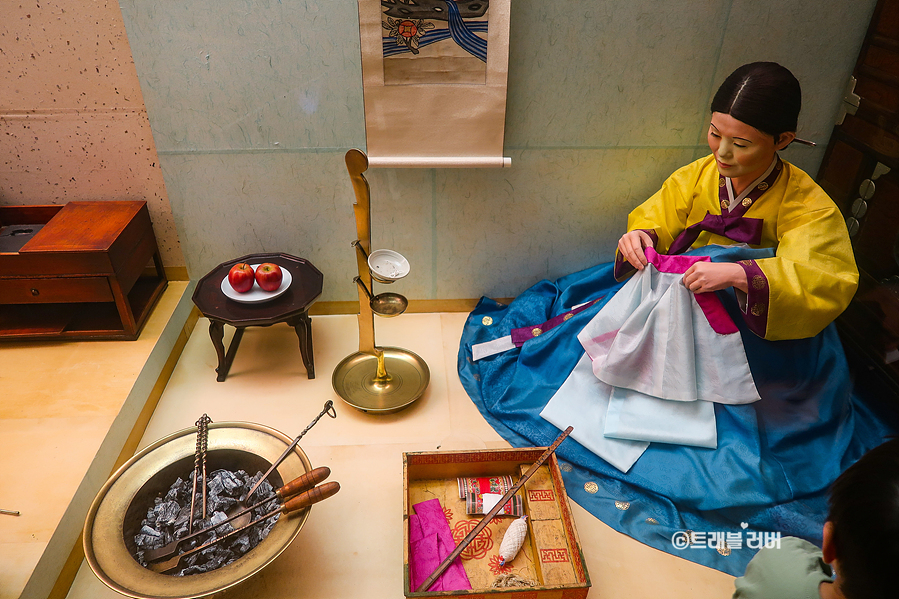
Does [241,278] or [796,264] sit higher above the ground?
[796,264]

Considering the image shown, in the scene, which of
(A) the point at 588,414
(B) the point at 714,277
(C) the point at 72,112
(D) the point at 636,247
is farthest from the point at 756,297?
(C) the point at 72,112

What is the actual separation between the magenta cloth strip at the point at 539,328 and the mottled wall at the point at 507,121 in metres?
0.41

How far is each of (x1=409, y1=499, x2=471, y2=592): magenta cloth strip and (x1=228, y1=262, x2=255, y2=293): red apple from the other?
1.09 m

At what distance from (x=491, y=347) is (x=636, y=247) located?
776 mm

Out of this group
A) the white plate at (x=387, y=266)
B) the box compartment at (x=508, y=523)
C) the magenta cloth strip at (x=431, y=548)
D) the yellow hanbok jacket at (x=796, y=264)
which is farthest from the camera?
the white plate at (x=387, y=266)

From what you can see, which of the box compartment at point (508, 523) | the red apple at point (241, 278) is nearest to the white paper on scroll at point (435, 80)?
the red apple at point (241, 278)

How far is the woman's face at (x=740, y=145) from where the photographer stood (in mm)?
1871

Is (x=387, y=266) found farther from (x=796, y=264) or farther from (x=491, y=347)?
(x=796, y=264)

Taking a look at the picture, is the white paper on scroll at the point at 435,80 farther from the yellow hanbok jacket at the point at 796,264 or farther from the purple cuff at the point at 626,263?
the yellow hanbok jacket at the point at 796,264

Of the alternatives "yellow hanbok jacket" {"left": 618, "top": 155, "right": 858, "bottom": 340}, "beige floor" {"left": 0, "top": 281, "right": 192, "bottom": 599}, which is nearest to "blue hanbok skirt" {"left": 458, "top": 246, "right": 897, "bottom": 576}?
"yellow hanbok jacket" {"left": 618, "top": 155, "right": 858, "bottom": 340}

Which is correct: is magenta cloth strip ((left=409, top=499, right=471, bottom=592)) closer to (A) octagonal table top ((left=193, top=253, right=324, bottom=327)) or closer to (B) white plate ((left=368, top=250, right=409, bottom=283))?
(B) white plate ((left=368, top=250, right=409, bottom=283))

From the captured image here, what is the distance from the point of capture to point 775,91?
1.80 metres

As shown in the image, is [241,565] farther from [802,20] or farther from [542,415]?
[802,20]

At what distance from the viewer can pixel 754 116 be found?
1831 mm
